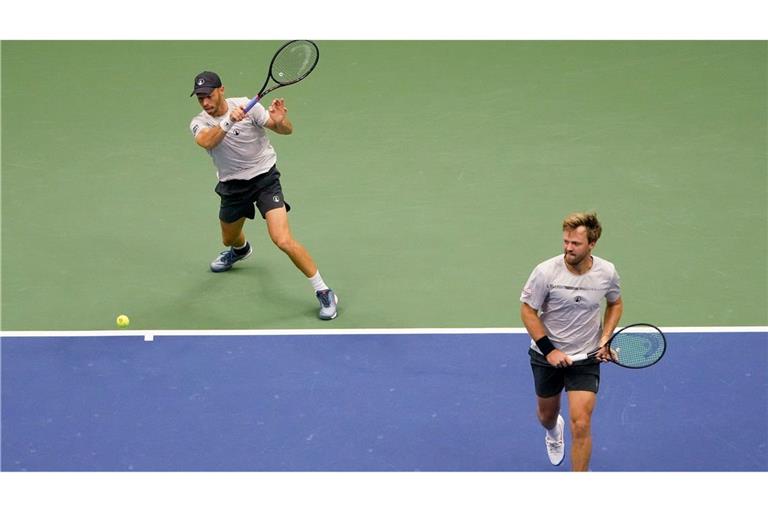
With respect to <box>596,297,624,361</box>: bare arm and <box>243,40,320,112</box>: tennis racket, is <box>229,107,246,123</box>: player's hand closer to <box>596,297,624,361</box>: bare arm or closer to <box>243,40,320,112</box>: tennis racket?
<box>243,40,320,112</box>: tennis racket

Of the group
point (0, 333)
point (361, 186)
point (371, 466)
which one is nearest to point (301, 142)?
point (361, 186)

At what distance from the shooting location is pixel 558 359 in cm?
822

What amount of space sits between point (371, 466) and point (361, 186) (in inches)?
176

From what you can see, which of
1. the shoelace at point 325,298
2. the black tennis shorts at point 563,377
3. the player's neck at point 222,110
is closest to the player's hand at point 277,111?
the player's neck at point 222,110

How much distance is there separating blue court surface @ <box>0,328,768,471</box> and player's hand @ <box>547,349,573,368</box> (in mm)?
1111

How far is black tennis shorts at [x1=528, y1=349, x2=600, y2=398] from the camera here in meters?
8.37

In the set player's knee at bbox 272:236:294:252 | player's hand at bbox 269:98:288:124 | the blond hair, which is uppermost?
player's hand at bbox 269:98:288:124

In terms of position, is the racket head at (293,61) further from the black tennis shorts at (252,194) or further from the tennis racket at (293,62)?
the black tennis shorts at (252,194)

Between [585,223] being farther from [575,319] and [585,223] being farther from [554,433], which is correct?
[554,433]

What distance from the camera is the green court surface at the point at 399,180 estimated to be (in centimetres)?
1118

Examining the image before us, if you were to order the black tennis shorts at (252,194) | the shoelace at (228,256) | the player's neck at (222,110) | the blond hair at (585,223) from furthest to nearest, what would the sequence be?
the shoelace at (228,256)
the black tennis shorts at (252,194)
the player's neck at (222,110)
the blond hair at (585,223)

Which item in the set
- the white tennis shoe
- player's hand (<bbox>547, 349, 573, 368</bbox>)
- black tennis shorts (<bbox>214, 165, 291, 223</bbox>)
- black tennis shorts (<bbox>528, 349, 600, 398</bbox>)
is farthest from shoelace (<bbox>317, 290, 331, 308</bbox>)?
player's hand (<bbox>547, 349, 573, 368</bbox>)

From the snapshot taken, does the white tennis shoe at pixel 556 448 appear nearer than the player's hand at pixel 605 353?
No

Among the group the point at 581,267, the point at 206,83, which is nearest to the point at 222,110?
the point at 206,83
